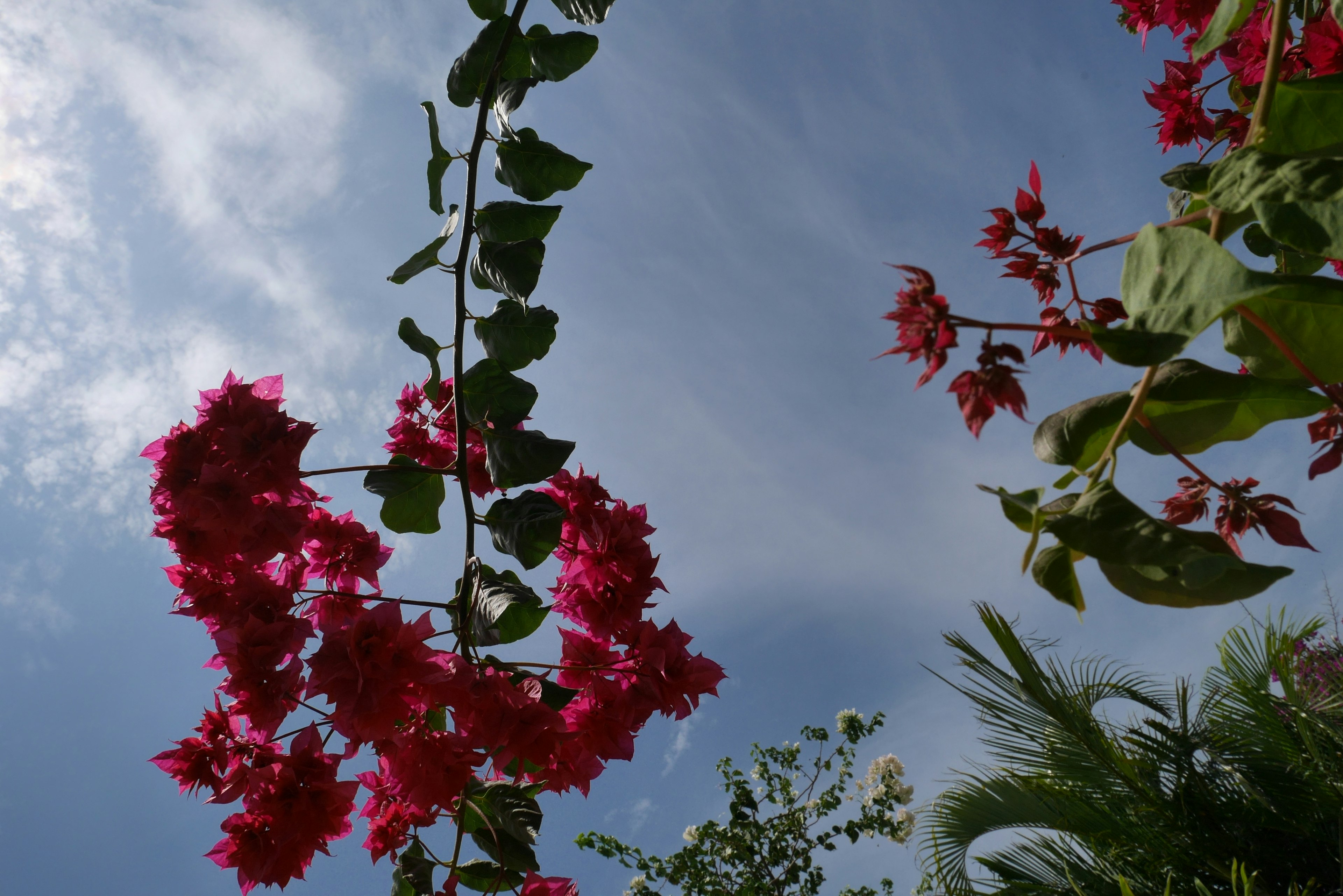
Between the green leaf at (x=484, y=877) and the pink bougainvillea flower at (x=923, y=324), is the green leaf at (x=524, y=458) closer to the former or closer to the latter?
the green leaf at (x=484, y=877)

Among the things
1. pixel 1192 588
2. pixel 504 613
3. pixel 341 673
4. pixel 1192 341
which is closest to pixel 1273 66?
pixel 1192 341

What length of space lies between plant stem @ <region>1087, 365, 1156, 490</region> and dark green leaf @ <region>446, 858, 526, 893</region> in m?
0.79

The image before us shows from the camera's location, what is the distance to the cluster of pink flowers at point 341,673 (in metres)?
0.84

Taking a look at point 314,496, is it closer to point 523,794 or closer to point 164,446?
point 164,446

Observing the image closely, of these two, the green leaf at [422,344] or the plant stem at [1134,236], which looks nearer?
the plant stem at [1134,236]

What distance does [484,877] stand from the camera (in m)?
0.93

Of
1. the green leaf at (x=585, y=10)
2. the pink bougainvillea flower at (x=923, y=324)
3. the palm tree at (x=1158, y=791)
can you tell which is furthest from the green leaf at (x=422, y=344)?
the palm tree at (x=1158, y=791)

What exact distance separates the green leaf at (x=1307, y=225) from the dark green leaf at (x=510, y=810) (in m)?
0.86

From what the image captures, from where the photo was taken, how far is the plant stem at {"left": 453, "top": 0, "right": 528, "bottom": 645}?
0.97 m

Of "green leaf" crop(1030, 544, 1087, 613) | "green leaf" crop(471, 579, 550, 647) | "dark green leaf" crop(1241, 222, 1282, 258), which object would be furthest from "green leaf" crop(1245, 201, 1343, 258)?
"green leaf" crop(471, 579, 550, 647)

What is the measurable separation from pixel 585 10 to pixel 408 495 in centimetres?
71

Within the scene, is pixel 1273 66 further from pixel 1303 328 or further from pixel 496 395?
pixel 496 395

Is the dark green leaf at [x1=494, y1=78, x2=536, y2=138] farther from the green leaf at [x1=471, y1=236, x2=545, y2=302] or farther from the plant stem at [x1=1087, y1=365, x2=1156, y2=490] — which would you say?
the plant stem at [x1=1087, y1=365, x2=1156, y2=490]

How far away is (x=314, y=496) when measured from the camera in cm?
108
